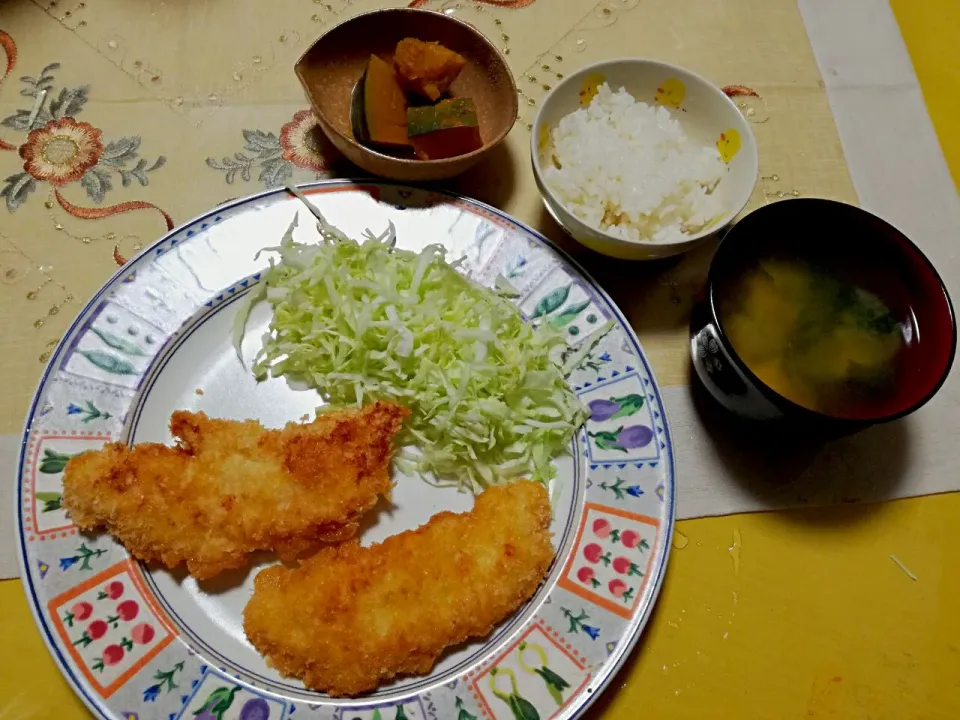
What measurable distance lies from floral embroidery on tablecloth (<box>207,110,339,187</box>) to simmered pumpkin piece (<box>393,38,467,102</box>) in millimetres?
399

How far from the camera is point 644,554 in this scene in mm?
1875

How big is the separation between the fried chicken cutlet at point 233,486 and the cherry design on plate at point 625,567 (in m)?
0.67

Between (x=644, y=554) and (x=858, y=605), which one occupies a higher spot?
(x=644, y=554)

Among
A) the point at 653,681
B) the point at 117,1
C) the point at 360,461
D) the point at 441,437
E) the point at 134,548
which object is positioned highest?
the point at 117,1

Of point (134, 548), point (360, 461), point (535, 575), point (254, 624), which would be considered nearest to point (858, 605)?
point (535, 575)

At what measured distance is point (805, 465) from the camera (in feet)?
7.11

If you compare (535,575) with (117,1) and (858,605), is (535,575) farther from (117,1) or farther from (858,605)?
(117,1)

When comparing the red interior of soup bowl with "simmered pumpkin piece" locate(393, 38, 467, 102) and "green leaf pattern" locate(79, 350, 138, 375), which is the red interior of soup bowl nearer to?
"simmered pumpkin piece" locate(393, 38, 467, 102)

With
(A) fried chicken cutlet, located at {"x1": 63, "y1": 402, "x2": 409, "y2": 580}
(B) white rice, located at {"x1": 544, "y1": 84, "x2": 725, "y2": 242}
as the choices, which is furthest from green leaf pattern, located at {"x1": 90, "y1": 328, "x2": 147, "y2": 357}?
(B) white rice, located at {"x1": 544, "y1": 84, "x2": 725, "y2": 242}

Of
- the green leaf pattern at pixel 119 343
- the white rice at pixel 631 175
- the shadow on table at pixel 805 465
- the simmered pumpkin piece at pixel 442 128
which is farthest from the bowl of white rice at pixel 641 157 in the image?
the green leaf pattern at pixel 119 343

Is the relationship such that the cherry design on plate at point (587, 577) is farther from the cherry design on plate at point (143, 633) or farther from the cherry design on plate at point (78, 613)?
the cherry design on plate at point (78, 613)

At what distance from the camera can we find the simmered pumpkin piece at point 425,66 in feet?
7.47

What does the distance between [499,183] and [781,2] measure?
64.5 inches

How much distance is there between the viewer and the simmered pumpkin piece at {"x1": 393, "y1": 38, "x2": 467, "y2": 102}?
2.28 meters
